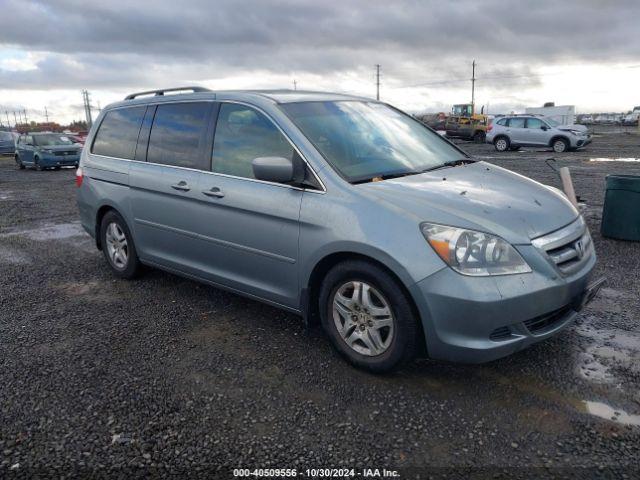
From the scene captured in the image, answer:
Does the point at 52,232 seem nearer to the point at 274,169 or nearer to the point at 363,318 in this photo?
the point at 274,169

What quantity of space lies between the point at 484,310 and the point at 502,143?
986 inches

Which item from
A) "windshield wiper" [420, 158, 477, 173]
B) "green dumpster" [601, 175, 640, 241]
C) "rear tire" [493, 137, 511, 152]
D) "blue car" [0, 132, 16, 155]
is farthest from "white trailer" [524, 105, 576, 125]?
"windshield wiper" [420, 158, 477, 173]

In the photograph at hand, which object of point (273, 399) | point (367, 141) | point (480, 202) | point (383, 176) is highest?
point (367, 141)

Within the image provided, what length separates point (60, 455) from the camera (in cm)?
268

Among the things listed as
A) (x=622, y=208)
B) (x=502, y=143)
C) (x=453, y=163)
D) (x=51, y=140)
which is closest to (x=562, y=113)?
(x=502, y=143)

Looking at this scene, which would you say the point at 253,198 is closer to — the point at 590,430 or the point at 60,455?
the point at 60,455

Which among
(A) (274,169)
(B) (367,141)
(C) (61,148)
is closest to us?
(A) (274,169)

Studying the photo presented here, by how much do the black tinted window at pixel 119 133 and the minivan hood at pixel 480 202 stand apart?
2.77 metres

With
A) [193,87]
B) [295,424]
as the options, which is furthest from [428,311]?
[193,87]

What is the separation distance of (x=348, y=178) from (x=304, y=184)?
0.98 feet

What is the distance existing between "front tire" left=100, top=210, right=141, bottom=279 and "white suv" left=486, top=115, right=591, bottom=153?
76.0 ft

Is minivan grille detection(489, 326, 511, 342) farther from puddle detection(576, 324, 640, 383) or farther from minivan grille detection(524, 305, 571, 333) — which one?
puddle detection(576, 324, 640, 383)

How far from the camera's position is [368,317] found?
3.31 meters

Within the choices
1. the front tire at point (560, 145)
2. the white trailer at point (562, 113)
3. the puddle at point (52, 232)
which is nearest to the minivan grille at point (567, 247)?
the puddle at point (52, 232)
